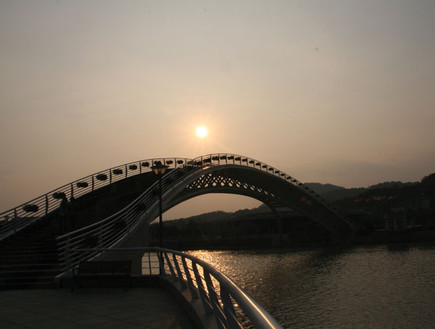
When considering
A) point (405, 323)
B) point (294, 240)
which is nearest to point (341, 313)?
point (405, 323)

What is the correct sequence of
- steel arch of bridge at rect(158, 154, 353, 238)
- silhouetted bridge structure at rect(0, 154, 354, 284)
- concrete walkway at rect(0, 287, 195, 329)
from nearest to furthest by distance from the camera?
1. concrete walkway at rect(0, 287, 195, 329)
2. silhouetted bridge structure at rect(0, 154, 354, 284)
3. steel arch of bridge at rect(158, 154, 353, 238)

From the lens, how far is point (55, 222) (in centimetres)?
1988

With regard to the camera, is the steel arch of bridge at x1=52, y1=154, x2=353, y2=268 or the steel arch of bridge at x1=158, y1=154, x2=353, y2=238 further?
the steel arch of bridge at x1=158, y1=154, x2=353, y2=238

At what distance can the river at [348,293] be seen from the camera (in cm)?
1567

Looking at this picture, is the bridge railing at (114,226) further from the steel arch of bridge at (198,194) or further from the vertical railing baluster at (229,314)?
the vertical railing baluster at (229,314)

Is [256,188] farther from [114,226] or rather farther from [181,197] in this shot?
[114,226]

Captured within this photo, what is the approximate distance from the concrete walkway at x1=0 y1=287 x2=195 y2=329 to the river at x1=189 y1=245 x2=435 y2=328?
279 cm

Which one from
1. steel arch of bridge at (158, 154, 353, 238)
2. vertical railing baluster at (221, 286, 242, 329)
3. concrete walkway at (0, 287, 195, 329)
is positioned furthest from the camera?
steel arch of bridge at (158, 154, 353, 238)

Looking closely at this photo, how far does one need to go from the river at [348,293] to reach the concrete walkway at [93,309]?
279cm

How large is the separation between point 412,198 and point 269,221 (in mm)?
67275

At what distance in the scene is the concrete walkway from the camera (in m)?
6.61

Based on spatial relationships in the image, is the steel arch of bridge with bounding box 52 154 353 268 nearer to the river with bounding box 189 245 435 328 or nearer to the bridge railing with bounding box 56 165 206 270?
the bridge railing with bounding box 56 165 206 270

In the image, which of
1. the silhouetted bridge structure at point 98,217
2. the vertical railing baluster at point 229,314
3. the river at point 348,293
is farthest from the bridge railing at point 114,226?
the vertical railing baluster at point 229,314

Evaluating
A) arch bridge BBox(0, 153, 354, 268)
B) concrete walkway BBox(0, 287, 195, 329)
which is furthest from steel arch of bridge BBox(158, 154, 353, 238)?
concrete walkway BBox(0, 287, 195, 329)
